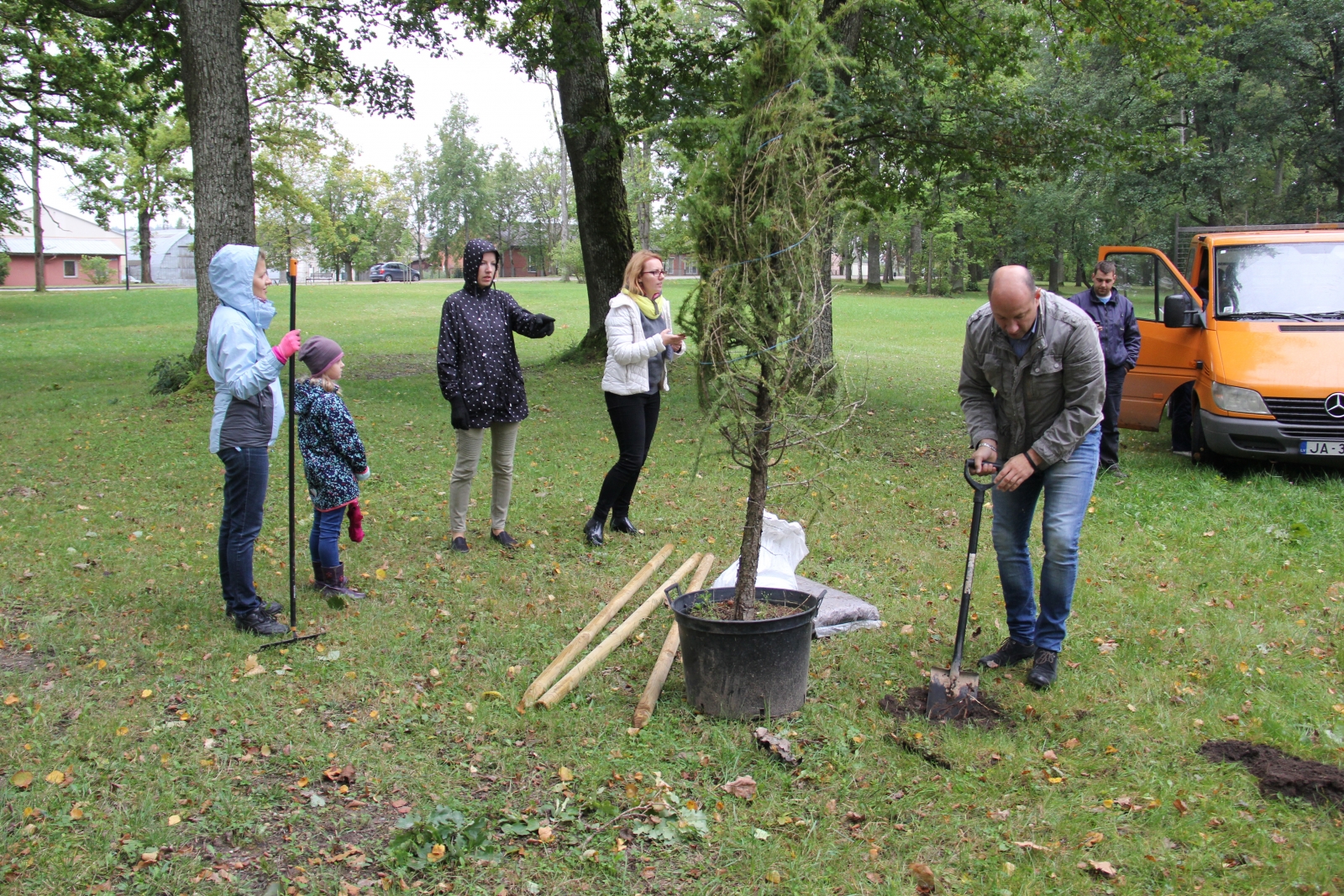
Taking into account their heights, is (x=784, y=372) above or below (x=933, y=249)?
below

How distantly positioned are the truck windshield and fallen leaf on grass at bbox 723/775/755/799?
305 inches

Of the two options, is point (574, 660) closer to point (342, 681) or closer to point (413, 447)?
point (342, 681)

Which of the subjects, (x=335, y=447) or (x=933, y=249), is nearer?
(x=335, y=447)

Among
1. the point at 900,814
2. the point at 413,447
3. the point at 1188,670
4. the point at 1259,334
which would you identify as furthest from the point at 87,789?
the point at 1259,334

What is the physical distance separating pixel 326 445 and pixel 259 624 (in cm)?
110

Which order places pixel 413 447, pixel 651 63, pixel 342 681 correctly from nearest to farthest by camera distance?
1. pixel 342 681
2. pixel 413 447
3. pixel 651 63

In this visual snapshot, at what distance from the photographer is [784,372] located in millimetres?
4363

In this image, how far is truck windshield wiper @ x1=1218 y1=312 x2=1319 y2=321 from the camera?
889 centimetres

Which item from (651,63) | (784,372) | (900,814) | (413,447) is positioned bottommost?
(900,814)

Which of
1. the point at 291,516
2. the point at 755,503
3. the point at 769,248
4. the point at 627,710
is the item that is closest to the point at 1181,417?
the point at 755,503

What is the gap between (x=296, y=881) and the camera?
319 centimetres

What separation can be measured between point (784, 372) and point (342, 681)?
2.67 metres

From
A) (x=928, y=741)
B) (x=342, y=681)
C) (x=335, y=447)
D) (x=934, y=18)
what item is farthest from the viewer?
(x=934, y=18)

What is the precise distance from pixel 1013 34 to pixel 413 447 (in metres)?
9.91
